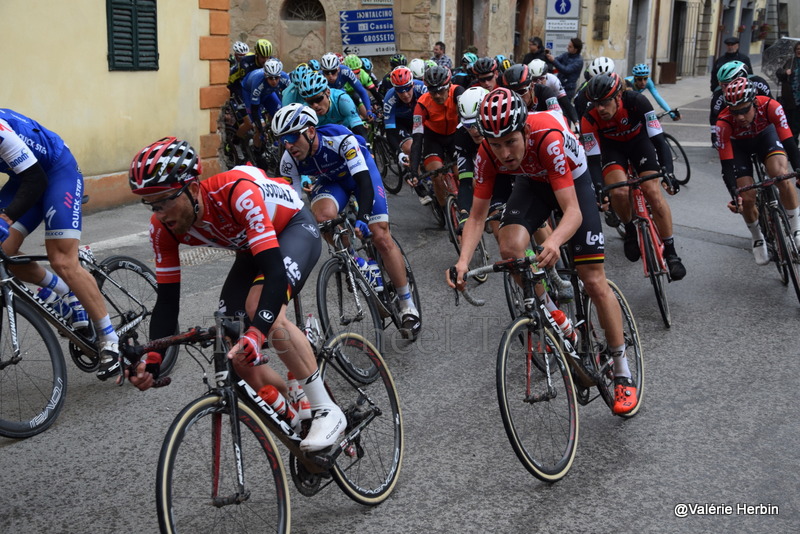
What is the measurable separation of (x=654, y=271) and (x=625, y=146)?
1456 millimetres

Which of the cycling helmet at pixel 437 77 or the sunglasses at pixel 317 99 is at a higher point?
the cycling helmet at pixel 437 77

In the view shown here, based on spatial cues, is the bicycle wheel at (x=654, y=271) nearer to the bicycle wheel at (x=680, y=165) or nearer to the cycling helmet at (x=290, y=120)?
the cycling helmet at (x=290, y=120)

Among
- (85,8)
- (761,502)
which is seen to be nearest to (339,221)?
(761,502)

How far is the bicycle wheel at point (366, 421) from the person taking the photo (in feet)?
13.4

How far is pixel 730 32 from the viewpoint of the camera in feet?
152

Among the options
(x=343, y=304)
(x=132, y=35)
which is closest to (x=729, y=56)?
(x=132, y=35)

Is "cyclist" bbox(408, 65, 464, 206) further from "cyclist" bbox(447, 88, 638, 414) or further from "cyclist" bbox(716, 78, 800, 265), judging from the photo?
"cyclist" bbox(447, 88, 638, 414)

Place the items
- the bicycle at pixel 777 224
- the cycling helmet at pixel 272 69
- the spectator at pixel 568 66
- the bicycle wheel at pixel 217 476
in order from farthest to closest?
1. the spectator at pixel 568 66
2. the cycling helmet at pixel 272 69
3. the bicycle at pixel 777 224
4. the bicycle wheel at pixel 217 476

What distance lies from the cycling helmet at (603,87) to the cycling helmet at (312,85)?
227 centimetres

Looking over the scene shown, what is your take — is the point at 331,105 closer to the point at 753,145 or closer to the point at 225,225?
the point at 753,145

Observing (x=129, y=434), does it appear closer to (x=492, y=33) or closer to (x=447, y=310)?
Result: (x=447, y=310)

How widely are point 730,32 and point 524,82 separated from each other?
42718 millimetres

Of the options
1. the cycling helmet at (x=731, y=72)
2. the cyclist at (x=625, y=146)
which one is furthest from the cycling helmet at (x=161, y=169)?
the cycling helmet at (x=731, y=72)

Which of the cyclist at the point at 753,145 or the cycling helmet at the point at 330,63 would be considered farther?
the cycling helmet at the point at 330,63
